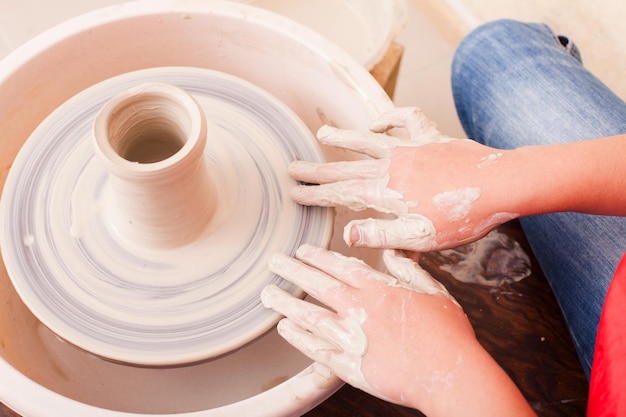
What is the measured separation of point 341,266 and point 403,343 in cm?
15

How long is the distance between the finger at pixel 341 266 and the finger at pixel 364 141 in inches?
7.1

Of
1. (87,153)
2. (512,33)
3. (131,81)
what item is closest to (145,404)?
(87,153)

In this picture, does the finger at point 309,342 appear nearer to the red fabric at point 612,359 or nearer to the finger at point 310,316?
the finger at point 310,316

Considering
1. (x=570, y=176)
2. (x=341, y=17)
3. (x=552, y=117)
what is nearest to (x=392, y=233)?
(x=570, y=176)

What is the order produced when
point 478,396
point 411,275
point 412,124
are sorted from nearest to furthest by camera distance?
point 478,396, point 411,275, point 412,124

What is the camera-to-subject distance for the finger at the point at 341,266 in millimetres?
839

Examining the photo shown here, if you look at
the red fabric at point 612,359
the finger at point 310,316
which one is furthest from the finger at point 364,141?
the red fabric at point 612,359

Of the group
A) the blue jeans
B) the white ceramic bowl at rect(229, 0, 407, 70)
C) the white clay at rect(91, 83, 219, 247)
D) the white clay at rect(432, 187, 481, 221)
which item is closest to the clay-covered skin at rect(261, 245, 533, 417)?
the white clay at rect(432, 187, 481, 221)

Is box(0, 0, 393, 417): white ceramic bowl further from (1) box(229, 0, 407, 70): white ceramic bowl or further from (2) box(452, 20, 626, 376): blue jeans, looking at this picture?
(1) box(229, 0, 407, 70): white ceramic bowl

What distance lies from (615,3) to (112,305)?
1.57 meters

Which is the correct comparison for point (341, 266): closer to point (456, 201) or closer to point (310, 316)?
point (310, 316)

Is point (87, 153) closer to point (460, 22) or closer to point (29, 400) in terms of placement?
point (29, 400)

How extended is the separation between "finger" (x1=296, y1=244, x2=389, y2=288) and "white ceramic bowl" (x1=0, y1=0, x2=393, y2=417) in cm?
24

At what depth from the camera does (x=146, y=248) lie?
943mm
